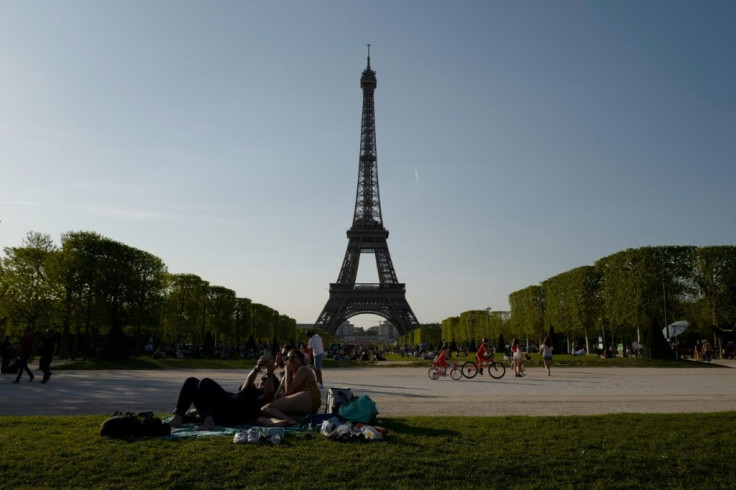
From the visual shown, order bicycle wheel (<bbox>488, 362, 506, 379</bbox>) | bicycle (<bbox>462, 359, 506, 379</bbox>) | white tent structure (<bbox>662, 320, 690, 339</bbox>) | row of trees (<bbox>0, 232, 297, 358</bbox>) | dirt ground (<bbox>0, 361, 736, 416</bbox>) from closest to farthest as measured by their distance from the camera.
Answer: dirt ground (<bbox>0, 361, 736, 416</bbox>), bicycle wheel (<bbox>488, 362, 506, 379</bbox>), bicycle (<bbox>462, 359, 506, 379</bbox>), row of trees (<bbox>0, 232, 297, 358</bbox>), white tent structure (<bbox>662, 320, 690, 339</bbox>)

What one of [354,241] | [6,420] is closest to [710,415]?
[6,420]

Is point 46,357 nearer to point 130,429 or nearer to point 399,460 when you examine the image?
point 130,429

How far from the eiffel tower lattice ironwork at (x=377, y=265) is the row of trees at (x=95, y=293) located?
97.7 ft

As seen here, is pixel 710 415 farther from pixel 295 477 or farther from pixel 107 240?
pixel 107 240

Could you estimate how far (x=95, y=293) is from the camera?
41.4 meters

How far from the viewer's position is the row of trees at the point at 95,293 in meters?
37.6

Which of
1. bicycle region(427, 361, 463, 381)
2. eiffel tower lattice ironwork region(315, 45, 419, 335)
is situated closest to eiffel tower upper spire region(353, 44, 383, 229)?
eiffel tower lattice ironwork region(315, 45, 419, 335)

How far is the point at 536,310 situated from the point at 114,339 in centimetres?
4180

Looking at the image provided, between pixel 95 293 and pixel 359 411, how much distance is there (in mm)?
37489

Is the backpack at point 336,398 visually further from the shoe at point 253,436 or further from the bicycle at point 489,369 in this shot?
the bicycle at point 489,369

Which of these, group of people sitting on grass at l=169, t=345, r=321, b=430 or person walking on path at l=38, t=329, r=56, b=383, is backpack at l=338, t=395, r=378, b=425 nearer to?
group of people sitting on grass at l=169, t=345, r=321, b=430

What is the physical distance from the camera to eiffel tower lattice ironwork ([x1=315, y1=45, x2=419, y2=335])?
84.8 metres

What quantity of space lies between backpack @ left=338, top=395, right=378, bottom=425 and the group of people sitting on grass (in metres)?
0.70

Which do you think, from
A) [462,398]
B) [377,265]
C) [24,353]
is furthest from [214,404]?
[377,265]
